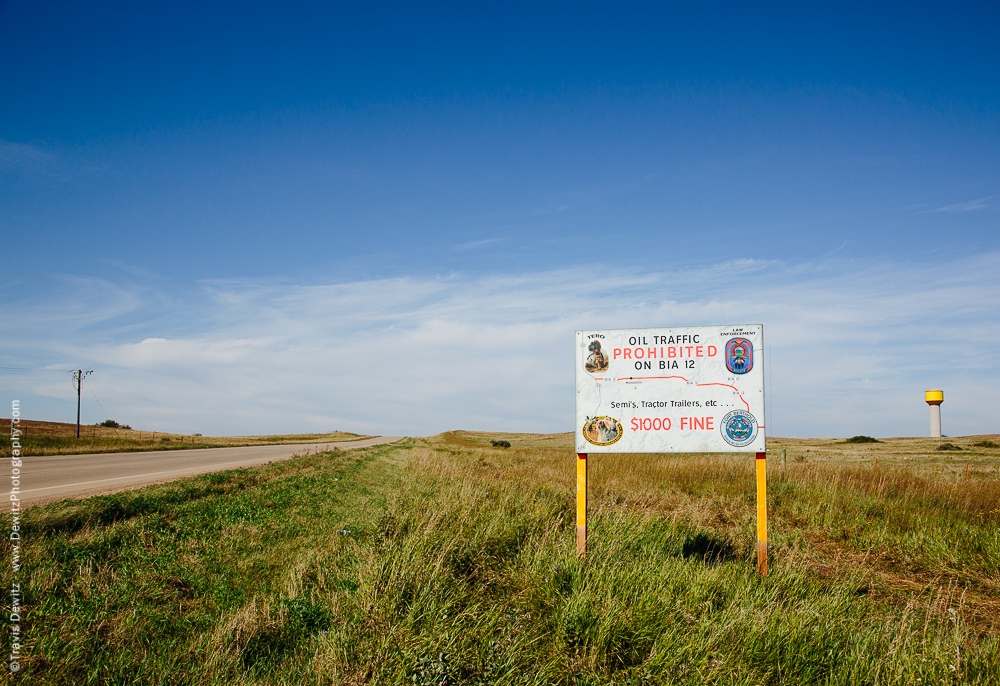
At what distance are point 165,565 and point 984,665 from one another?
6679 millimetres

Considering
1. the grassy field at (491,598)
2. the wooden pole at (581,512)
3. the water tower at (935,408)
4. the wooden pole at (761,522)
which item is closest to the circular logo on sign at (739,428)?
the wooden pole at (761,522)

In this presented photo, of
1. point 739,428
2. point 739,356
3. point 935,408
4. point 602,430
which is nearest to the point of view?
point 739,428

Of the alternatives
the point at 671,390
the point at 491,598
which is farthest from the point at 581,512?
the point at 491,598

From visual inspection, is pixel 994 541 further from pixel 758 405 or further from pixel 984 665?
pixel 984 665

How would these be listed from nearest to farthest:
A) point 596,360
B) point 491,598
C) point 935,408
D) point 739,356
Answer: point 491,598
point 739,356
point 596,360
point 935,408

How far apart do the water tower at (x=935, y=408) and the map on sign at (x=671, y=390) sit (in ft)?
333

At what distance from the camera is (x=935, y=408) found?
272 feet

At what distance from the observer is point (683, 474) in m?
13.0

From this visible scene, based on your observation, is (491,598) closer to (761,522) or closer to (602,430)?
(602,430)

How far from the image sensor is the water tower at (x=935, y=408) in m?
82.2

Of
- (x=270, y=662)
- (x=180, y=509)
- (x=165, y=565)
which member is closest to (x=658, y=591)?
(x=270, y=662)

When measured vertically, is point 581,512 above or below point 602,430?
below

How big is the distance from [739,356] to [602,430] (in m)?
1.75

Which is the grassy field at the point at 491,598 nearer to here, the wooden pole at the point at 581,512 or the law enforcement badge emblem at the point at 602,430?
the wooden pole at the point at 581,512
